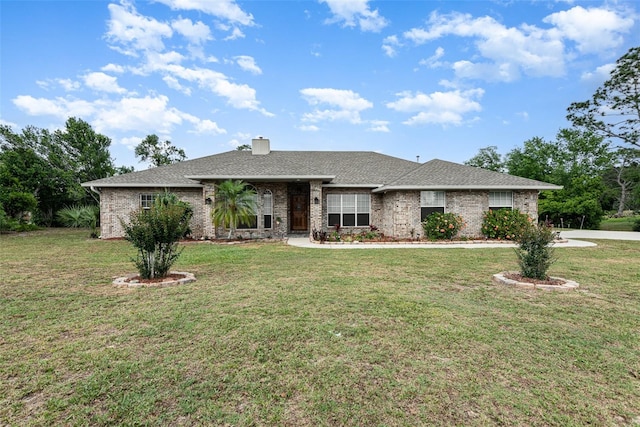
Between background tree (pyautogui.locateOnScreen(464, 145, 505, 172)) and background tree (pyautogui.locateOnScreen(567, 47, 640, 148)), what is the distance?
519 inches

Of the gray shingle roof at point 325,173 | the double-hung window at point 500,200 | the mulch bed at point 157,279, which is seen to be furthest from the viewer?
the double-hung window at point 500,200

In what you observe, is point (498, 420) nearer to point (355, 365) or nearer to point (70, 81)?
point (355, 365)

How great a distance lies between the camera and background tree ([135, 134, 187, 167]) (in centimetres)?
2964

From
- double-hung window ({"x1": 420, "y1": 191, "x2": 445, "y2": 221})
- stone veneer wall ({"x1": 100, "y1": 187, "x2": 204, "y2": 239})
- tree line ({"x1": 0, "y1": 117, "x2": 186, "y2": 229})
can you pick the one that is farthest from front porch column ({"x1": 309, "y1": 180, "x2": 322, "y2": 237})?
tree line ({"x1": 0, "y1": 117, "x2": 186, "y2": 229})

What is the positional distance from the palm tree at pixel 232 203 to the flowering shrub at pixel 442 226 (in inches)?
324

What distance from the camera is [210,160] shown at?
58.8 ft

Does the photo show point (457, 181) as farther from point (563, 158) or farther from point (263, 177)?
point (563, 158)

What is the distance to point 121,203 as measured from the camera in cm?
1571

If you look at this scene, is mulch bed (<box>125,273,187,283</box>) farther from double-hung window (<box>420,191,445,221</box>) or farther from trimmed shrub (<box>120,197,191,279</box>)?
double-hung window (<box>420,191,445,221</box>)

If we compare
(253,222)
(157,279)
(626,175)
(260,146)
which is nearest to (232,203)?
(253,222)

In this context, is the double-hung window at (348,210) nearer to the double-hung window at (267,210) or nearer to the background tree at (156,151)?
the double-hung window at (267,210)

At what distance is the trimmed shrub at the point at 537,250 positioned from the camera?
245 inches

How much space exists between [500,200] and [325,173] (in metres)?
8.54

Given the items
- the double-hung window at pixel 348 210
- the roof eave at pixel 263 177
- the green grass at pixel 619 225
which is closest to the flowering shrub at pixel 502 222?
the double-hung window at pixel 348 210
